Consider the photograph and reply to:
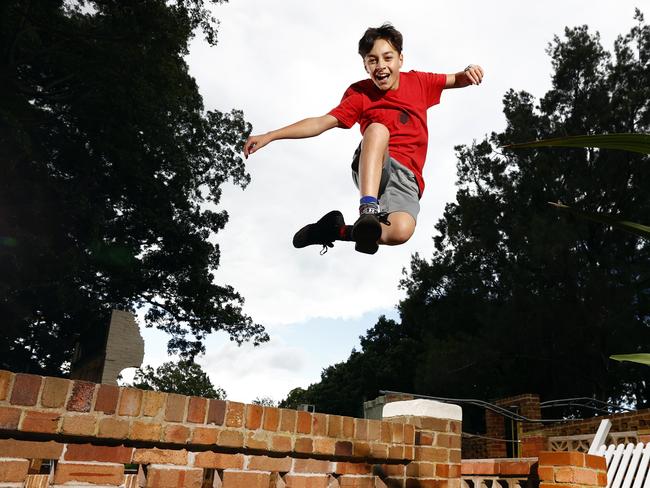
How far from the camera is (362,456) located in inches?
94.1

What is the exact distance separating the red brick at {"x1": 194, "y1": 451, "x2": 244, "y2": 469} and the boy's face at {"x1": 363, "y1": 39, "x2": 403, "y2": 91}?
1628 mm

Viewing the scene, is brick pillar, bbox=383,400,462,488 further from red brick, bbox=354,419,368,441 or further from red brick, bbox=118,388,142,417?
red brick, bbox=118,388,142,417

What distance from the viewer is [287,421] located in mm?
2158

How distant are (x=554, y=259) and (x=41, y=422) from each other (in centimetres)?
1763

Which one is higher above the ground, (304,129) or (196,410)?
(304,129)

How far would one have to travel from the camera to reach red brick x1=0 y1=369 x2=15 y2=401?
60.4 inches

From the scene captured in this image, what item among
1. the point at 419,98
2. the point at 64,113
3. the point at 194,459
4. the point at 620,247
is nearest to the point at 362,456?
the point at 194,459

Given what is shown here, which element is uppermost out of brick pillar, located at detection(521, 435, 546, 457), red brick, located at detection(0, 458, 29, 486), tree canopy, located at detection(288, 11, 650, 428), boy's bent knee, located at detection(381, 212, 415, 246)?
tree canopy, located at detection(288, 11, 650, 428)

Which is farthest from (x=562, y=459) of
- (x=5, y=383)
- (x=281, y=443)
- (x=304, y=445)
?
(x=5, y=383)

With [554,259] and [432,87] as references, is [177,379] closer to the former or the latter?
[554,259]

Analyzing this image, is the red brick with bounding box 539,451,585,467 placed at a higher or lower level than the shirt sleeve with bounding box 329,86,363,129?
lower

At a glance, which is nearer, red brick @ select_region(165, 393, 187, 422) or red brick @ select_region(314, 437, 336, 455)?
red brick @ select_region(165, 393, 187, 422)

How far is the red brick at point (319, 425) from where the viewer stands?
2.24 meters

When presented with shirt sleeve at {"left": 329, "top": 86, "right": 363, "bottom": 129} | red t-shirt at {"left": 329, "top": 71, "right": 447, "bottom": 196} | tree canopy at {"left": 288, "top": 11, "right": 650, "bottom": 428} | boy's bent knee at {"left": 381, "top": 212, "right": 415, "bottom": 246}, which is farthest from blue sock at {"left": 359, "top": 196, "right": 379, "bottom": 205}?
tree canopy at {"left": 288, "top": 11, "right": 650, "bottom": 428}
